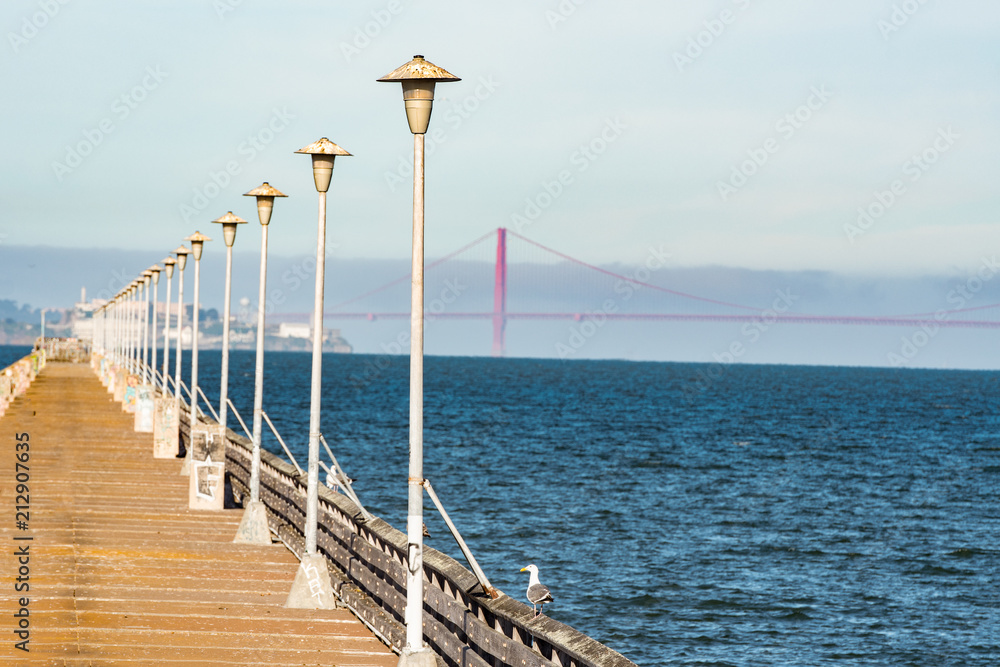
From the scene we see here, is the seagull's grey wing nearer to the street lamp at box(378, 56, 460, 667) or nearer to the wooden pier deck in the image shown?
the wooden pier deck

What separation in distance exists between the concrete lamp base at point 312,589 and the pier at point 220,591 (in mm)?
138

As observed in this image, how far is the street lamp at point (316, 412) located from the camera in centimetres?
1329

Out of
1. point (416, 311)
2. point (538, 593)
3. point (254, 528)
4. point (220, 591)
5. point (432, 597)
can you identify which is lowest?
point (220, 591)

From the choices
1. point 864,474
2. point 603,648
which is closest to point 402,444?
point 864,474

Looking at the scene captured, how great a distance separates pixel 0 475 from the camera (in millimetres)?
23156

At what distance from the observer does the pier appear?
9.74 m

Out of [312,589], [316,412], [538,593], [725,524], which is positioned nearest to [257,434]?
[316,412]

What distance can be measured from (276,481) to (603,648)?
12078mm

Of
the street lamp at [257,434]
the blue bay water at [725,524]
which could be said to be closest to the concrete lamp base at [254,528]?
the street lamp at [257,434]

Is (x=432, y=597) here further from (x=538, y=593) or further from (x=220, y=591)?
(x=220, y=591)

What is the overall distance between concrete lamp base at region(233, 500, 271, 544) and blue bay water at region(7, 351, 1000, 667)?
7.02 m

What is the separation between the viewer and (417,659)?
9.59 meters

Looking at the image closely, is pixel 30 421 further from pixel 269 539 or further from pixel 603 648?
pixel 603 648

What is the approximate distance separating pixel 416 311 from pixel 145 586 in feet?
20.6
